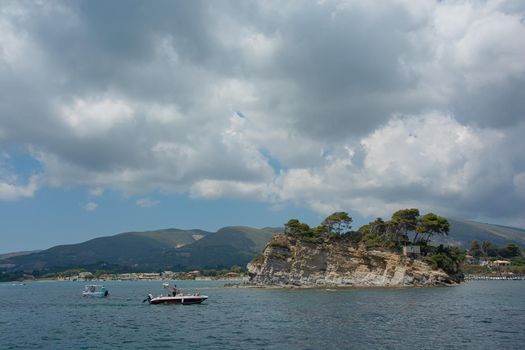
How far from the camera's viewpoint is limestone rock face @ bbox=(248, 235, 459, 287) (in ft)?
358

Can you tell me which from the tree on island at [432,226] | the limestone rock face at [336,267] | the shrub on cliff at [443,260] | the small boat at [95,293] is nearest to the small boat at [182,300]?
the small boat at [95,293]

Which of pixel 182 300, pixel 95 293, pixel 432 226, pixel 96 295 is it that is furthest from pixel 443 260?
pixel 95 293

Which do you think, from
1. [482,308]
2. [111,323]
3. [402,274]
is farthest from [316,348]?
[402,274]

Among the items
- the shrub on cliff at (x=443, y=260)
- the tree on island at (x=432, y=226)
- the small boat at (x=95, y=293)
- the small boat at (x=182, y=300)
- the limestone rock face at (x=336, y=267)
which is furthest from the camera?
the tree on island at (x=432, y=226)

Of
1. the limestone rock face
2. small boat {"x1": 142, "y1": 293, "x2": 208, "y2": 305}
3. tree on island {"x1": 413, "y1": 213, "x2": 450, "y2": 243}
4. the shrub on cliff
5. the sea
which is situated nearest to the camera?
the sea

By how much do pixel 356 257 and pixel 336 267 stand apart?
569cm

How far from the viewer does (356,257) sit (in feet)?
380

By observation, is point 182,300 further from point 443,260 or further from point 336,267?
point 443,260

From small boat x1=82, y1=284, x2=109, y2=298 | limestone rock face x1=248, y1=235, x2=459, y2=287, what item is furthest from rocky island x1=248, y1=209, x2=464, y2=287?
small boat x1=82, y1=284, x2=109, y2=298

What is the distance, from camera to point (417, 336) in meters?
37.1

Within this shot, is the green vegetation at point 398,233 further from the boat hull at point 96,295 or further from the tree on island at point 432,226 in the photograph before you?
the boat hull at point 96,295

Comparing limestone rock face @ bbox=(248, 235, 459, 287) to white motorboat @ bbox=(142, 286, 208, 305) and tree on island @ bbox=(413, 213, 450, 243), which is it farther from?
white motorboat @ bbox=(142, 286, 208, 305)

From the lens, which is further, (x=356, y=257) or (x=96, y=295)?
(x=356, y=257)

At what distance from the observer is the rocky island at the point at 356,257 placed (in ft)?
362
